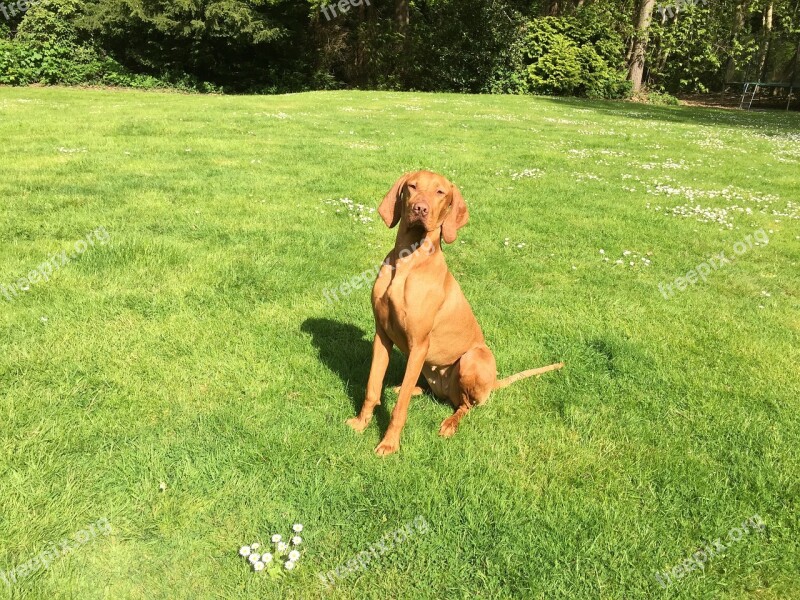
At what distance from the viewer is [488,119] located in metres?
18.3

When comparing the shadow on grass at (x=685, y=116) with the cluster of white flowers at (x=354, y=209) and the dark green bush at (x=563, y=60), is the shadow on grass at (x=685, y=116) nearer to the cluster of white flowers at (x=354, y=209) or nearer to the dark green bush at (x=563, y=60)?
the dark green bush at (x=563, y=60)

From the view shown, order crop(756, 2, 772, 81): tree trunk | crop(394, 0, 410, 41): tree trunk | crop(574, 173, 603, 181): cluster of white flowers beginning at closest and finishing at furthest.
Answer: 1. crop(574, 173, 603, 181): cluster of white flowers
2. crop(394, 0, 410, 41): tree trunk
3. crop(756, 2, 772, 81): tree trunk

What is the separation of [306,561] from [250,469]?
0.78m

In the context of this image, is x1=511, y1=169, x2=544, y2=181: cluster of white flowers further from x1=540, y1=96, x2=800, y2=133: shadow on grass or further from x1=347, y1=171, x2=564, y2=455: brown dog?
x1=540, y1=96, x2=800, y2=133: shadow on grass

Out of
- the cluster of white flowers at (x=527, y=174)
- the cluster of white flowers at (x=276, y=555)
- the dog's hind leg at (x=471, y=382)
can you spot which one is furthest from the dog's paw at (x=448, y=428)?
the cluster of white flowers at (x=527, y=174)

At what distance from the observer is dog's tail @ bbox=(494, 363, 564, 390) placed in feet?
14.0

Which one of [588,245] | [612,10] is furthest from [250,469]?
[612,10]

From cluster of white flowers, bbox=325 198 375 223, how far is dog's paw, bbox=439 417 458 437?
15.5 feet

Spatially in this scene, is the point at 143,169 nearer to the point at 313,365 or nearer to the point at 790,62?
the point at 313,365

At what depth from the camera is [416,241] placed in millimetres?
3477

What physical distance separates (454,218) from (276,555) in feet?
7.40

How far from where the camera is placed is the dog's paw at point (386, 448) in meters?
3.53

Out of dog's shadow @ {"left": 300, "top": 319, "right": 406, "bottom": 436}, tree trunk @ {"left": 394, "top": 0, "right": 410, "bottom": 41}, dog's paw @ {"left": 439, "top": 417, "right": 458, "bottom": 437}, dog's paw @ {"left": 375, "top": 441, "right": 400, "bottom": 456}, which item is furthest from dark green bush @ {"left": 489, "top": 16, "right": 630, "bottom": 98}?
dog's paw @ {"left": 375, "top": 441, "right": 400, "bottom": 456}

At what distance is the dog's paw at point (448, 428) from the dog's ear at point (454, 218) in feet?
4.44
